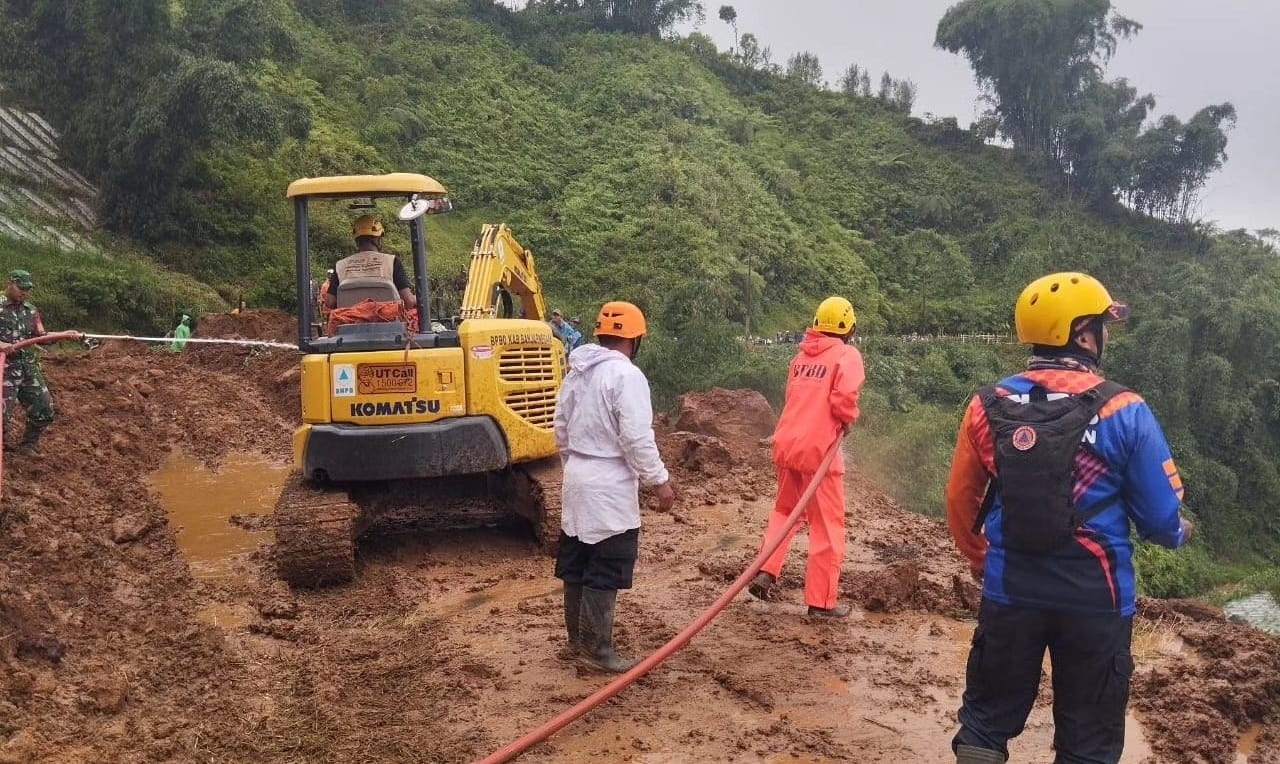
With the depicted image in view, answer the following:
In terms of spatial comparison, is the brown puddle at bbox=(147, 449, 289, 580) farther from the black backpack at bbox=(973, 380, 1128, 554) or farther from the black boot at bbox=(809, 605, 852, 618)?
the black backpack at bbox=(973, 380, 1128, 554)

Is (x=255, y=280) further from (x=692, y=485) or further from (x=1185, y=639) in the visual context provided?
(x=1185, y=639)

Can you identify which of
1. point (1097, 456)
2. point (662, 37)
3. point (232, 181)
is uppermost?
point (662, 37)

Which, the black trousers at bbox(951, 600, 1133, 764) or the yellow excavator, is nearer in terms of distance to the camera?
the black trousers at bbox(951, 600, 1133, 764)

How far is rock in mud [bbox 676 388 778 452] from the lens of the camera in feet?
36.2

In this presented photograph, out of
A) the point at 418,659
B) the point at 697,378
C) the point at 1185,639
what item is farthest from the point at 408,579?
the point at 697,378

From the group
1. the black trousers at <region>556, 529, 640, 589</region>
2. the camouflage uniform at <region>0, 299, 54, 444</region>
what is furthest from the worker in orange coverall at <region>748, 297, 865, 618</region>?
the camouflage uniform at <region>0, 299, 54, 444</region>

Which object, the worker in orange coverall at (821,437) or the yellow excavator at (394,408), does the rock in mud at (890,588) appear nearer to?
the worker in orange coverall at (821,437)

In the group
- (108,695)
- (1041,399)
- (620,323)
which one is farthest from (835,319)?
(108,695)

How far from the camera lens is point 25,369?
27.6ft

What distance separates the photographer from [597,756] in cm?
366

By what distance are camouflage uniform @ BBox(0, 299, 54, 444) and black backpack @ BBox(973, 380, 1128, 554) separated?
833 cm

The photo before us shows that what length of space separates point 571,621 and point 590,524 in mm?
571

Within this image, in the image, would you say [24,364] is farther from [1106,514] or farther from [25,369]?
[1106,514]

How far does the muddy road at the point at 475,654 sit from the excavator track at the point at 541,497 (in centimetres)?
27
